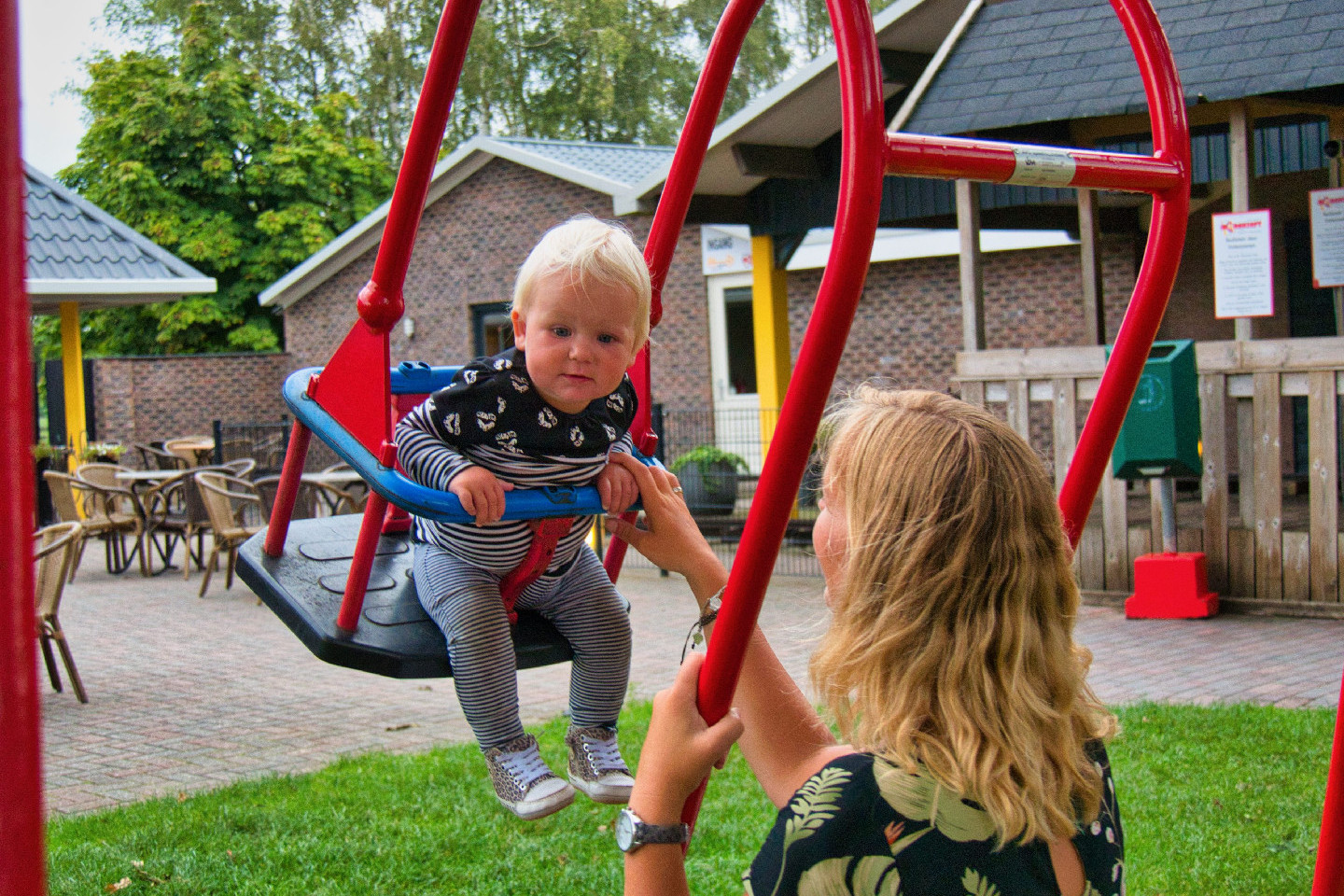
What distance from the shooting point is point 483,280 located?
64.9ft

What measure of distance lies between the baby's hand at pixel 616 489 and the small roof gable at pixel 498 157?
49.9ft

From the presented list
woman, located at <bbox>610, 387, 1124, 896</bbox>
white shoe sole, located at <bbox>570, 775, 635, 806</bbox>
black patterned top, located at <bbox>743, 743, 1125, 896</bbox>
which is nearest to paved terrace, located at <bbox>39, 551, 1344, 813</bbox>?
white shoe sole, located at <bbox>570, 775, 635, 806</bbox>

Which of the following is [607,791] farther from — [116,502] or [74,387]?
[74,387]

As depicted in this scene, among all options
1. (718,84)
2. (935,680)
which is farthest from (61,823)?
(935,680)

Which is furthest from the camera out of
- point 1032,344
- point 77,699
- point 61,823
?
point 1032,344

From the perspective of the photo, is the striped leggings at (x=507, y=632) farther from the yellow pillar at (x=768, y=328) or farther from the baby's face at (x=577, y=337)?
the yellow pillar at (x=768, y=328)

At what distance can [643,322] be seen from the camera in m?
2.03

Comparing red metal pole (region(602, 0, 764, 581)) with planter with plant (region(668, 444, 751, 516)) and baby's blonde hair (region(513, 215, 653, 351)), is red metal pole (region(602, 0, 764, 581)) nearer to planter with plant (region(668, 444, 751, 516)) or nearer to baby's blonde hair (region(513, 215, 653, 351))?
baby's blonde hair (region(513, 215, 653, 351))

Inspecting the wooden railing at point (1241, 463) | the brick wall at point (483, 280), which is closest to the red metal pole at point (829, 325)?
the wooden railing at point (1241, 463)

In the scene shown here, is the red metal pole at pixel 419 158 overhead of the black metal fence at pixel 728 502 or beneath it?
overhead

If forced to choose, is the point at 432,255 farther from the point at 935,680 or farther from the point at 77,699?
the point at 935,680

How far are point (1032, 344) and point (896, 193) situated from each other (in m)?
3.91

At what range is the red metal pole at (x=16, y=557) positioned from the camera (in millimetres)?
644

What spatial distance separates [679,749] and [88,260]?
14.4 meters
